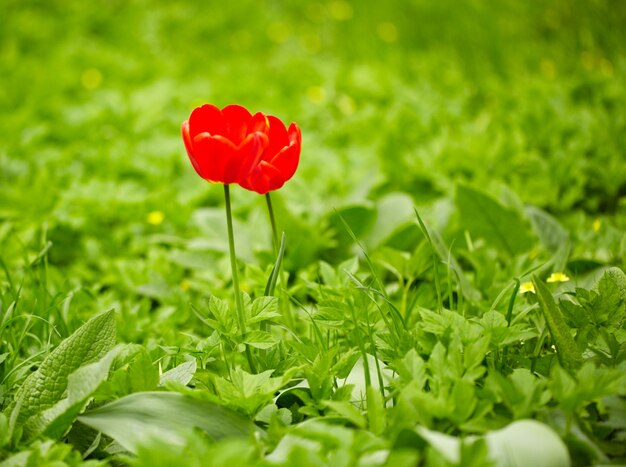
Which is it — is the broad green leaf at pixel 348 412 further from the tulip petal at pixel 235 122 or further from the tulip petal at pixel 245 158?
the tulip petal at pixel 235 122

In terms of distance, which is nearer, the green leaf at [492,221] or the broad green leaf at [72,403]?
the broad green leaf at [72,403]

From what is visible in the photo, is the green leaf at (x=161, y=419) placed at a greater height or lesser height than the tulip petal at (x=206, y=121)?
lesser

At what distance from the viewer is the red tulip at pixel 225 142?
3.95 feet

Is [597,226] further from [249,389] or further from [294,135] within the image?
[249,389]

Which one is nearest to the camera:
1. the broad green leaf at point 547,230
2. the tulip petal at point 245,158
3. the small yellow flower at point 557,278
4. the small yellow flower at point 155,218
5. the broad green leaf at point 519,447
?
the broad green leaf at point 519,447

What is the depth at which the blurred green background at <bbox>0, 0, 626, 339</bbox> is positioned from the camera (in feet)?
7.14

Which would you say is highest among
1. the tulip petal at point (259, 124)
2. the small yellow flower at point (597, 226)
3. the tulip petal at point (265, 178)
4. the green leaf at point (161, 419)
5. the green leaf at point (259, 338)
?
the tulip petal at point (259, 124)

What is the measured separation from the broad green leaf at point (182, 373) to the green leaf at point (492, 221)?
1.11 m

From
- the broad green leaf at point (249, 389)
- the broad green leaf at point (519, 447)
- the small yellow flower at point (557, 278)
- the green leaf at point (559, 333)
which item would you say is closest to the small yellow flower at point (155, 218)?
the broad green leaf at point (249, 389)

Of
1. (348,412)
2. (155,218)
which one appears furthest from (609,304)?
(155,218)

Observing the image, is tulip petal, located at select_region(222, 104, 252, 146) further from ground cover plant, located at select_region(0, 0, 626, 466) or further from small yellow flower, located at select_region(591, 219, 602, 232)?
small yellow flower, located at select_region(591, 219, 602, 232)

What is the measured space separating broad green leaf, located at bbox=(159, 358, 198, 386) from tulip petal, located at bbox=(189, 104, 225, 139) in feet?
1.49

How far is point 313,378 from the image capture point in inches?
48.9

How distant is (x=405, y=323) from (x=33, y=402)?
78 cm
